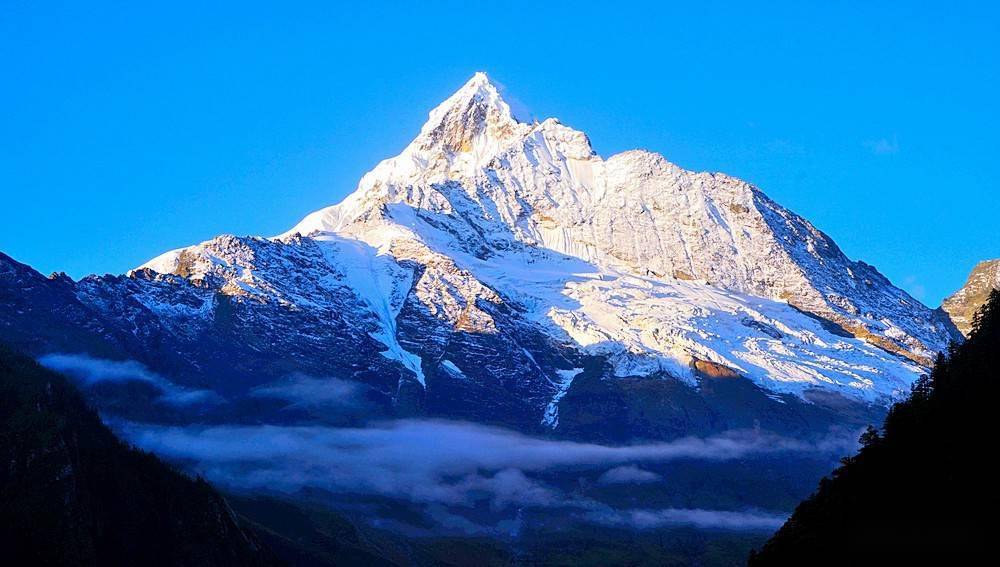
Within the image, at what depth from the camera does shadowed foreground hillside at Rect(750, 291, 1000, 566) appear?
98312mm

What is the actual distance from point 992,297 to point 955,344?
5.95 m

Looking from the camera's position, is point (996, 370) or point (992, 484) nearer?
point (992, 484)

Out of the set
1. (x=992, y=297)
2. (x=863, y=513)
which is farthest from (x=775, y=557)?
(x=992, y=297)

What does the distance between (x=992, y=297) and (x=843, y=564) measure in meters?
37.0

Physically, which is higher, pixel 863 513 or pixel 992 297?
pixel 992 297

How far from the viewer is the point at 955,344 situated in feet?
431

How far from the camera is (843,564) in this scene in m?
106

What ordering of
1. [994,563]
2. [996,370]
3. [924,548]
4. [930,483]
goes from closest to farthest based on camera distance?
[994,563] < [924,548] < [930,483] < [996,370]

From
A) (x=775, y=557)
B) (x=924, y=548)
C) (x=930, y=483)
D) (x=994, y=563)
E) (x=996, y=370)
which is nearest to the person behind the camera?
(x=994, y=563)

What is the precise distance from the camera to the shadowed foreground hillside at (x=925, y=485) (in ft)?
323

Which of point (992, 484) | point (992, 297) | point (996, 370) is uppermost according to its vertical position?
point (992, 297)

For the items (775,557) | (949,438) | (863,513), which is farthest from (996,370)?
(775,557)

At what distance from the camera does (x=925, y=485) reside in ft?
347

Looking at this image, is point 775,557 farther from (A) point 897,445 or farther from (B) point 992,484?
(B) point 992,484
